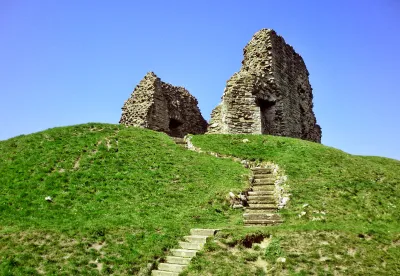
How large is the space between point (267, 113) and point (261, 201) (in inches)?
741

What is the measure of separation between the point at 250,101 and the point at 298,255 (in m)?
22.1

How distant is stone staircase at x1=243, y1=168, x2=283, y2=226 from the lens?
1620 centimetres

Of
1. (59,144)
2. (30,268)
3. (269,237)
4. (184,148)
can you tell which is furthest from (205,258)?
(59,144)

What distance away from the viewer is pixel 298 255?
1213 cm

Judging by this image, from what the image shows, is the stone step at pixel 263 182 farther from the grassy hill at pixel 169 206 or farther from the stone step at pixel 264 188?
the grassy hill at pixel 169 206

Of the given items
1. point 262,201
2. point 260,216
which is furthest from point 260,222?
point 262,201

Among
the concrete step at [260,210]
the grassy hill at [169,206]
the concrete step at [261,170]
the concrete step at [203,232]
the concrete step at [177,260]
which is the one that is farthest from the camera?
the concrete step at [261,170]

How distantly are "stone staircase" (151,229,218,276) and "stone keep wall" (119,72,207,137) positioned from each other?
2465cm

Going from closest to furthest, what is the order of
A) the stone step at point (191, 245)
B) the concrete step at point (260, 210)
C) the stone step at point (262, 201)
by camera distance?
1. the stone step at point (191, 245)
2. the concrete step at point (260, 210)
3. the stone step at point (262, 201)

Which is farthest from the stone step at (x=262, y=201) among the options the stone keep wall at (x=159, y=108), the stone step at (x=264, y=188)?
the stone keep wall at (x=159, y=108)

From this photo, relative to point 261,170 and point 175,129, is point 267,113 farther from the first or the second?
point 261,170

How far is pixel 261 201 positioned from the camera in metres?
18.7

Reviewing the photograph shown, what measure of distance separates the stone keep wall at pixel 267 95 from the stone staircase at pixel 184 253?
17.9m

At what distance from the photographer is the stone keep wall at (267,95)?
3225 centimetres
